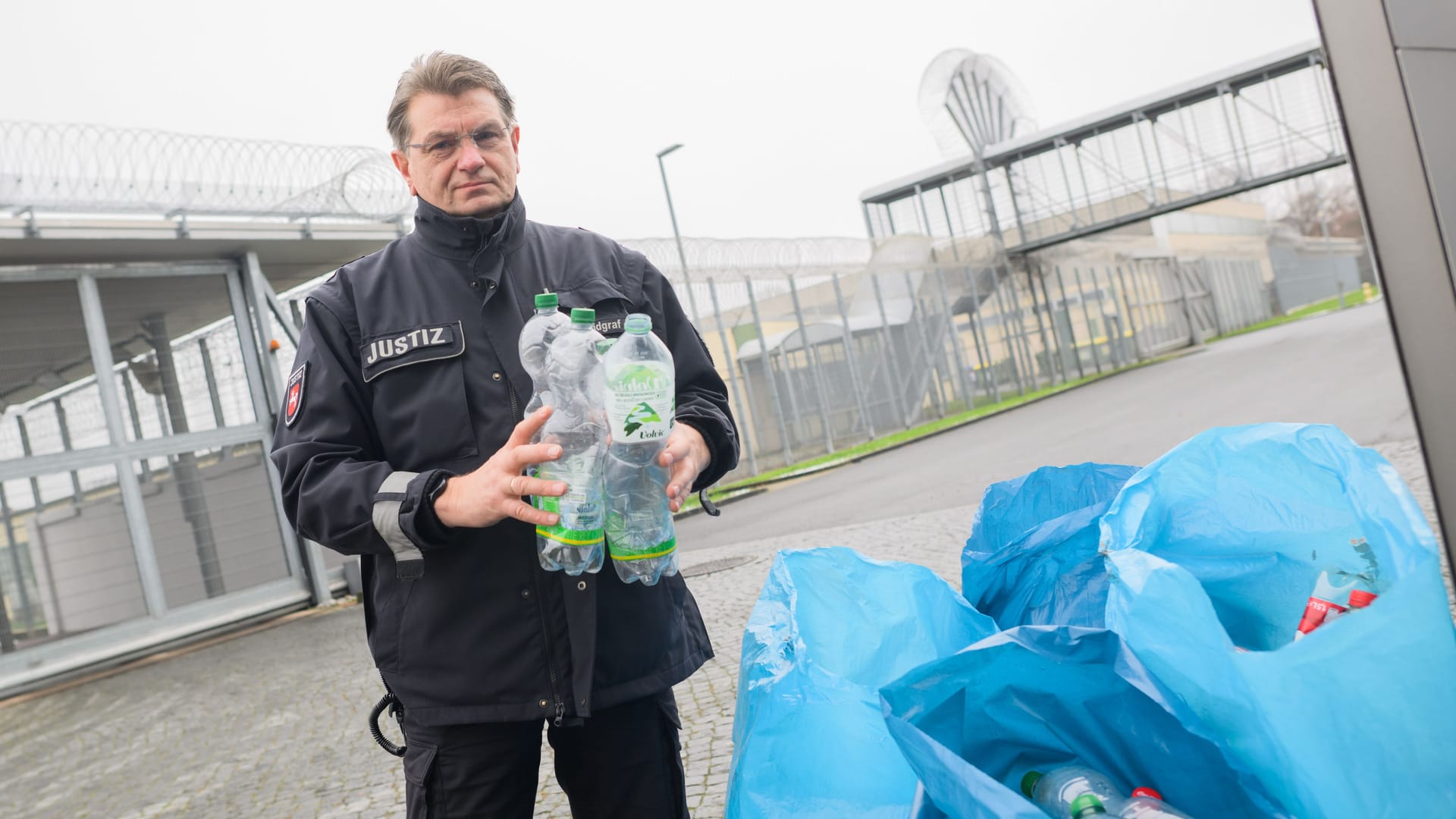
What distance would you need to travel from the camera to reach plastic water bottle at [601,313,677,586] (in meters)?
1.79

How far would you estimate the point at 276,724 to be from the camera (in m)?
6.18

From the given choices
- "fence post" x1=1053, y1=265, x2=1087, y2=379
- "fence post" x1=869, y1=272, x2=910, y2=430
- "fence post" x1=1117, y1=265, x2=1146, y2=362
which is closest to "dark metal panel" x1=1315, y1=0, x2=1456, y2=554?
"fence post" x1=869, y1=272, x2=910, y2=430

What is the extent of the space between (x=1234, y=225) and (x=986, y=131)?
27.9 metres

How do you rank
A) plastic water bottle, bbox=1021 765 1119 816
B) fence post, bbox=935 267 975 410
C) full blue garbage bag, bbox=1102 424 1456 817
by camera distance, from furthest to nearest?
fence post, bbox=935 267 975 410 < plastic water bottle, bbox=1021 765 1119 816 < full blue garbage bag, bbox=1102 424 1456 817

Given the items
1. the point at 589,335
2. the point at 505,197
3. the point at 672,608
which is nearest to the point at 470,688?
the point at 672,608

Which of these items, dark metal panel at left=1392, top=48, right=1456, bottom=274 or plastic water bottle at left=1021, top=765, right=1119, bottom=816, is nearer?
dark metal panel at left=1392, top=48, right=1456, bottom=274

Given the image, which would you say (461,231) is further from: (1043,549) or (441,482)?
(1043,549)

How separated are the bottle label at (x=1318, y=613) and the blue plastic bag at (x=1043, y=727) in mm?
314

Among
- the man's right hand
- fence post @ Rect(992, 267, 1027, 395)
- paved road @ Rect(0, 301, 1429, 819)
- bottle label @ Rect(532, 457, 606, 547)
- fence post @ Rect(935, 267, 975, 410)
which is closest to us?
the man's right hand

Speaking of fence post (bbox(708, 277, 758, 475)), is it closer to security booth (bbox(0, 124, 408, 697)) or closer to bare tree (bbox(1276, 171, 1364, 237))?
security booth (bbox(0, 124, 408, 697))

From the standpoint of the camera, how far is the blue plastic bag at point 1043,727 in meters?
1.44

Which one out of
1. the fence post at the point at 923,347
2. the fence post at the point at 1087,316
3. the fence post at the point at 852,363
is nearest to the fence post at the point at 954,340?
the fence post at the point at 923,347

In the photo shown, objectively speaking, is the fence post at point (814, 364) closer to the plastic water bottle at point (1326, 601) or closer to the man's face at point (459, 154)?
the man's face at point (459, 154)

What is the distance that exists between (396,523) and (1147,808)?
4.20 ft
